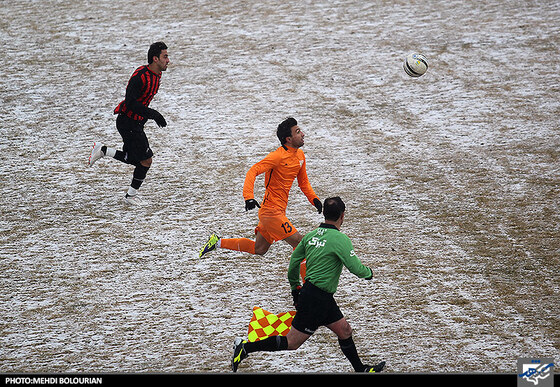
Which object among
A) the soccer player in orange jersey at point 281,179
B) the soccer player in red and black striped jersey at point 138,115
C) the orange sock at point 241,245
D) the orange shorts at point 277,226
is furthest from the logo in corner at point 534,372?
the soccer player in red and black striped jersey at point 138,115

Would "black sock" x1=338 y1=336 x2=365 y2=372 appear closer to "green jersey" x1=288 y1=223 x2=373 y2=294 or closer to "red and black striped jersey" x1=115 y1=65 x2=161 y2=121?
"green jersey" x1=288 y1=223 x2=373 y2=294

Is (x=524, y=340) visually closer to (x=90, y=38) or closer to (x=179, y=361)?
(x=179, y=361)

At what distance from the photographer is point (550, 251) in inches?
373

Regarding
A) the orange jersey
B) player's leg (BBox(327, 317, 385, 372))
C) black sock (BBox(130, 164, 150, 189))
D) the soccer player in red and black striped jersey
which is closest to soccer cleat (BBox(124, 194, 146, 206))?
the soccer player in red and black striped jersey

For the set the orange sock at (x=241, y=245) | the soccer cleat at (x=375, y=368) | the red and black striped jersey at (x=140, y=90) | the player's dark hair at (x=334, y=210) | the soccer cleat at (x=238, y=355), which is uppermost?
the red and black striped jersey at (x=140, y=90)

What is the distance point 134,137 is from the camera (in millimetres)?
10922

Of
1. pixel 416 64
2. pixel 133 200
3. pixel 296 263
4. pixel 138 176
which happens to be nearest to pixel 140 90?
pixel 138 176

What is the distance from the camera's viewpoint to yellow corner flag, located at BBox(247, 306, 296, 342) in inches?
282

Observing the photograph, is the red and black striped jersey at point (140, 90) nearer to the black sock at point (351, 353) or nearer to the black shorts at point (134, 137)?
the black shorts at point (134, 137)

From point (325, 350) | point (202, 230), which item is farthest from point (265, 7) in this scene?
point (325, 350)

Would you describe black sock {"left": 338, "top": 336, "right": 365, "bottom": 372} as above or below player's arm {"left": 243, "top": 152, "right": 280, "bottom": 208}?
below

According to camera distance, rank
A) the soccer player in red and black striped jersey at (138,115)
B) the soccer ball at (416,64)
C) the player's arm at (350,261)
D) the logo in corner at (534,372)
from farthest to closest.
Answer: the soccer ball at (416,64)
the soccer player in red and black striped jersey at (138,115)
the player's arm at (350,261)
the logo in corner at (534,372)

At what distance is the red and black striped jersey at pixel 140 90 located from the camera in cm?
1056

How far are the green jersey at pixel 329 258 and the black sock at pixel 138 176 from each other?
530 centimetres
